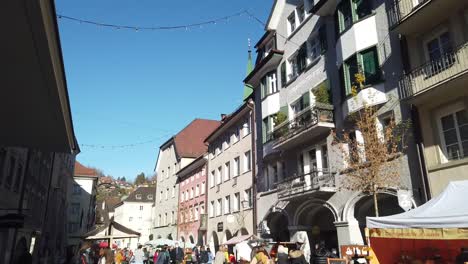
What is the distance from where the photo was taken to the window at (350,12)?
61.5 feet

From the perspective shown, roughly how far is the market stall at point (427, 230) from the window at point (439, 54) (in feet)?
19.3

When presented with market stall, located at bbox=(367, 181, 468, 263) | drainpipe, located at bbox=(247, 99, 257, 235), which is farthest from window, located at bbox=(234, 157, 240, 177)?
market stall, located at bbox=(367, 181, 468, 263)

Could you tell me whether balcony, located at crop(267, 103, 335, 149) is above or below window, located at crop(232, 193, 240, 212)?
above

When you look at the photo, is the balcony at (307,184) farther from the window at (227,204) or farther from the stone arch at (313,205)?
the window at (227,204)

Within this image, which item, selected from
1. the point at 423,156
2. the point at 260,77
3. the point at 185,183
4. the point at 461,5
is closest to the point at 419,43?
the point at 461,5

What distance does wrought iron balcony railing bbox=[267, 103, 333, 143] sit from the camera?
66.0 feet

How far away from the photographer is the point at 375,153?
15.1m

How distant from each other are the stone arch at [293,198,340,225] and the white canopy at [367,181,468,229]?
8989mm

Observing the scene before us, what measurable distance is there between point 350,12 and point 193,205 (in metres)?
30.3

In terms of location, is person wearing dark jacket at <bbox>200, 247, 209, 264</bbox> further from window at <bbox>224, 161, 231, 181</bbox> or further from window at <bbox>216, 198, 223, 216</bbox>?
window at <bbox>216, 198, 223, 216</bbox>

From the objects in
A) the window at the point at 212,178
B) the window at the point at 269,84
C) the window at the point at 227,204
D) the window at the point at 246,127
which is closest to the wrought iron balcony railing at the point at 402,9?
the window at the point at 269,84

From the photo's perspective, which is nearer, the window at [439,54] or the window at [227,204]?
the window at [439,54]

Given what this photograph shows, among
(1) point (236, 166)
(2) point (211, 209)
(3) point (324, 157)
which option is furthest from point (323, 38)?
(2) point (211, 209)

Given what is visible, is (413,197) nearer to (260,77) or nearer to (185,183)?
(260,77)
